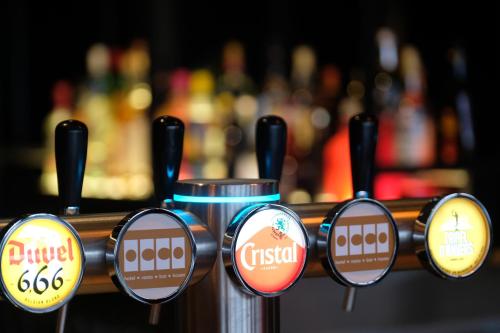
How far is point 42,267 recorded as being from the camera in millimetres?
614

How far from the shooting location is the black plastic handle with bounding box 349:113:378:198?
80 cm

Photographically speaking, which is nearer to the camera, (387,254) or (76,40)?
(387,254)

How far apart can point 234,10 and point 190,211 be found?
252 centimetres

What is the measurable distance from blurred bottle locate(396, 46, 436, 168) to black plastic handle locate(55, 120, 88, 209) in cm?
205

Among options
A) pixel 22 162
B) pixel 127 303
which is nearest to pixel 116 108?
pixel 22 162

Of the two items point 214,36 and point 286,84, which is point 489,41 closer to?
point 286,84

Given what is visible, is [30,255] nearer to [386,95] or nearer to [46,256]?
[46,256]

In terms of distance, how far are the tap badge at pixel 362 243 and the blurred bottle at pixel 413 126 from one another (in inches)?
76.9

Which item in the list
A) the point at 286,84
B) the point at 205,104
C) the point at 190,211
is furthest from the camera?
the point at 286,84

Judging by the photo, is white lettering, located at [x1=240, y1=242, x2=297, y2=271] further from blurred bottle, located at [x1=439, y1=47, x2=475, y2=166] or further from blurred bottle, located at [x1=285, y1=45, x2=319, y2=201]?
blurred bottle, located at [x1=439, y1=47, x2=475, y2=166]

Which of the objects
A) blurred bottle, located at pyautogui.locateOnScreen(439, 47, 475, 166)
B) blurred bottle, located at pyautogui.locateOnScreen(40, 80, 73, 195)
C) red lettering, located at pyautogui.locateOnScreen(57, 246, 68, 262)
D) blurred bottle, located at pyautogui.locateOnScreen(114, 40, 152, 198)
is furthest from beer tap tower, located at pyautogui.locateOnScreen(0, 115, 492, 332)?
blurred bottle, located at pyautogui.locateOnScreen(40, 80, 73, 195)

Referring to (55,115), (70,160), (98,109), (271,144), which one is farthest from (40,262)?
(55,115)

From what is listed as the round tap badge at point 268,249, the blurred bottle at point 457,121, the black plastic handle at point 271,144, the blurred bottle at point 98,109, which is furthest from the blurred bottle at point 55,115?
the round tap badge at point 268,249

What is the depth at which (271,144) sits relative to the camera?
78 centimetres
